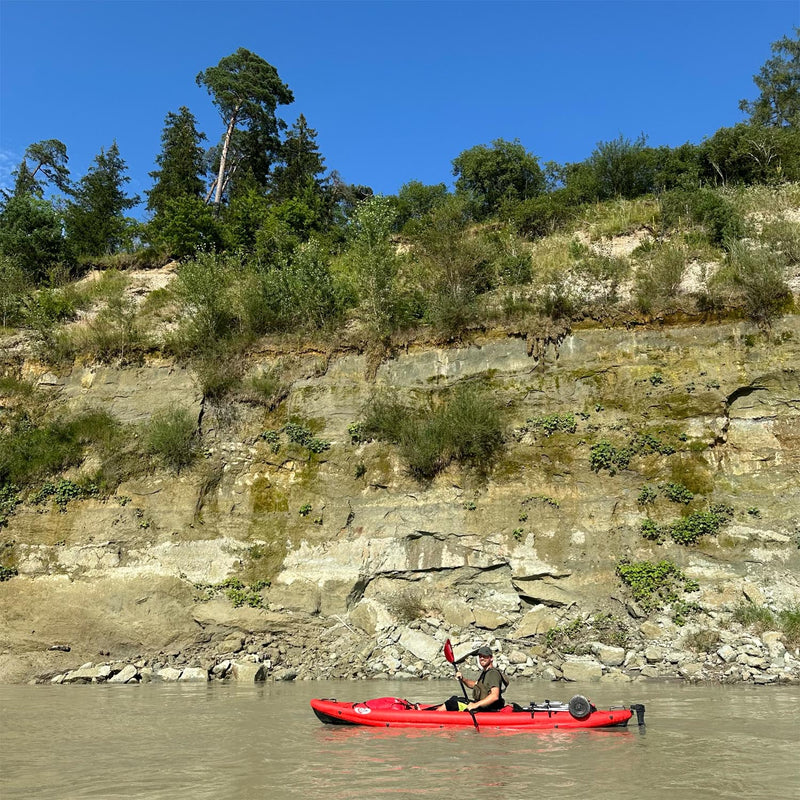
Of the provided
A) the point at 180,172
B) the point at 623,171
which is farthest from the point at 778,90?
the point at 180,172

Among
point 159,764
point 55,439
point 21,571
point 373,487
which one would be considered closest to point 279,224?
point 55,439

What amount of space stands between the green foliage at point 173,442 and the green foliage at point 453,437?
505 centimetres

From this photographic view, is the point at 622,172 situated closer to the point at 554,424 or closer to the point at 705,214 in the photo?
the point at 705,214

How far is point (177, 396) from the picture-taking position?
18438 millimetres

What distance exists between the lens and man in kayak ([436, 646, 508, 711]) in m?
8.66

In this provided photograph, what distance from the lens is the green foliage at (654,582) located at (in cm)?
1300

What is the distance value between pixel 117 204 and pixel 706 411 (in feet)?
102

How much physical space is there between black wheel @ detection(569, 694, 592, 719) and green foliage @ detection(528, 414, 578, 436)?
8243 millimetres

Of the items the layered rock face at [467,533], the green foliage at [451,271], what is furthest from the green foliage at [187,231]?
the layered rock face at [467,533]

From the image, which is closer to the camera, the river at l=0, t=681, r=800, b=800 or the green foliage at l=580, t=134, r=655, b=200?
the river at l=0, t=681, r=800, b=800

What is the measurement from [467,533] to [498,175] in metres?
19.2

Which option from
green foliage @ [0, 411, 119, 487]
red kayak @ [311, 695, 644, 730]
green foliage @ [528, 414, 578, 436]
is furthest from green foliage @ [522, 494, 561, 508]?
green foliage @ [0, 411, 119, 487]

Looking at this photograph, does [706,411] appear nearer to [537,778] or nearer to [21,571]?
[537,778]

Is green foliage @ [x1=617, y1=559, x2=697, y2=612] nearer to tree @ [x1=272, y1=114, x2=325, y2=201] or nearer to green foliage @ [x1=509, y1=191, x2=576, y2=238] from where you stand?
green foliage @ [x1=509, y1=191, x2=576, y2=238]
